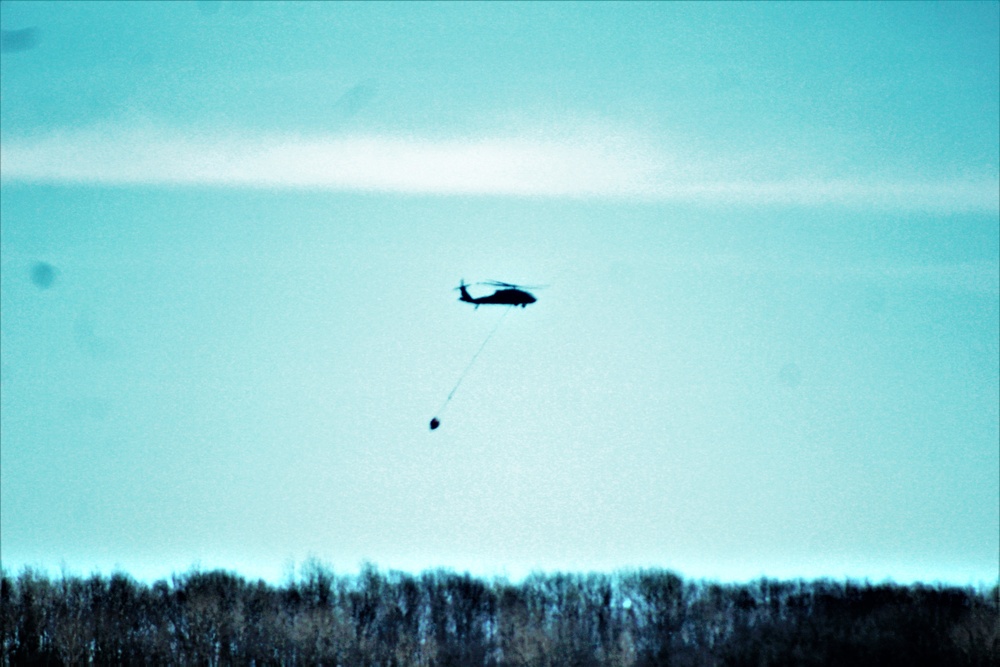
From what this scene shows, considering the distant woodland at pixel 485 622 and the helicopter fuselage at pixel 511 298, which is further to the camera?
the distant woodland at pixel 485 622

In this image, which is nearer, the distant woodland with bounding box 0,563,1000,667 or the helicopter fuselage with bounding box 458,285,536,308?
the helicopter fuselage with bounding box 458,285,536,308

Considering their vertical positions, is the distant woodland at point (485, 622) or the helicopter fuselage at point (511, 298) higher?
the helicopter fuselage at point (511, 298)

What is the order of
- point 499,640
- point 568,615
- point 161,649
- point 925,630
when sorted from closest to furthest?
1. point 161,649
2. point 925,630
3. point 499,640
4. point 568,615

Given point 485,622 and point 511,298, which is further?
point 485,622

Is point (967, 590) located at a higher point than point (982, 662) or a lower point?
higher

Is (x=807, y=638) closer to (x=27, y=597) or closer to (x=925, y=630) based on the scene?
(x=925, y=630)

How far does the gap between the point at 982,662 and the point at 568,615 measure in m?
32.2

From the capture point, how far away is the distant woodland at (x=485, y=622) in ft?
260

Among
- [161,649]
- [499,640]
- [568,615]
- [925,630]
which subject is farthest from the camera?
[568,615]

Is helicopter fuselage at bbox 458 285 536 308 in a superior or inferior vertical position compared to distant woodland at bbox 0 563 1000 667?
superior

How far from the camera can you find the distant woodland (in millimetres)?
79312

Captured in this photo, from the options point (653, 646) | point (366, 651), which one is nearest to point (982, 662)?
point (653, 646)

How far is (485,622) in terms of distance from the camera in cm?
9688

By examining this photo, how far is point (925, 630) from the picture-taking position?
86062 millimetres
